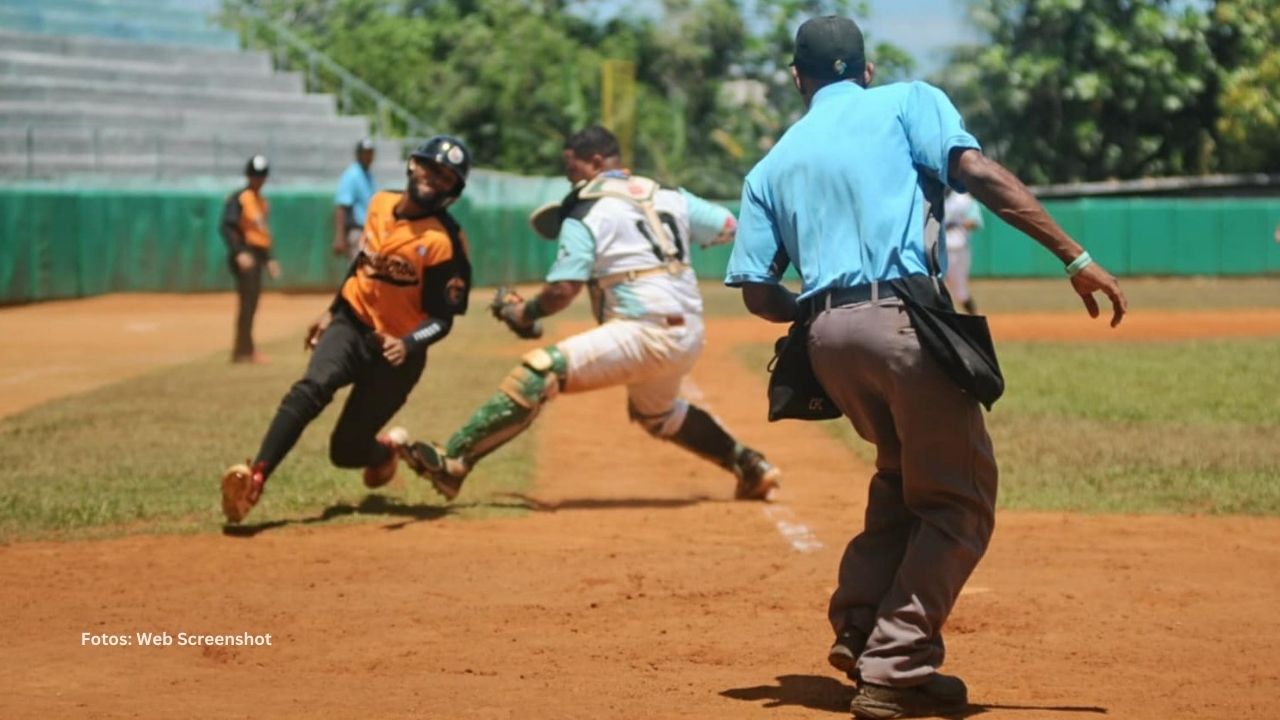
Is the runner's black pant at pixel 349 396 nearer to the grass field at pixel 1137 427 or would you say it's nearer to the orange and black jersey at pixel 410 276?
the orange and black jersey at pixel 410 276

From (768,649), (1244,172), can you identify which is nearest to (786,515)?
(768,649)

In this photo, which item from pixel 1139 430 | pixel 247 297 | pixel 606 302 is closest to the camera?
pixel 606 302

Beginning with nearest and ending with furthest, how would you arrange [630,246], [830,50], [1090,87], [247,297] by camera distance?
[830,50] < [630,246] < [247,297] < [1090,87]

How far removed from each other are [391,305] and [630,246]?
1205 mm

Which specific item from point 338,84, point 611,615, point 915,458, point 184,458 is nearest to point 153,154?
point 338,84

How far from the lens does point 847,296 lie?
5.53 meters

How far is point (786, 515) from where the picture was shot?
987cm

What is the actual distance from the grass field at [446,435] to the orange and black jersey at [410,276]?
3.52ft

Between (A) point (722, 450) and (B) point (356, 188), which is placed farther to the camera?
(B) point (356, 188)

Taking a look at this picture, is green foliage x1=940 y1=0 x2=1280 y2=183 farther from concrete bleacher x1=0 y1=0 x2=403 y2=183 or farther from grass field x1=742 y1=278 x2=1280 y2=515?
grass field x1=742 y1=278 x2=1280 y2=515

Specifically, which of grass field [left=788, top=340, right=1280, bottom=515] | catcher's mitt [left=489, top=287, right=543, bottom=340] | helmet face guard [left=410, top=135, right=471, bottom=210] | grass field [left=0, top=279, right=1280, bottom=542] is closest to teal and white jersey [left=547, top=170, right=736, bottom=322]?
catcher's mitt [left=489, top=287, right=543, bottom=340]

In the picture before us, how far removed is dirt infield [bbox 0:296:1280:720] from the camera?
19.2 ft

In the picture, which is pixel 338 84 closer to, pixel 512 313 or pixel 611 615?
pixel 512 313

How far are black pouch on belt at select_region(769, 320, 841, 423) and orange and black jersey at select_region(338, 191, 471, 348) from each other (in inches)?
151
